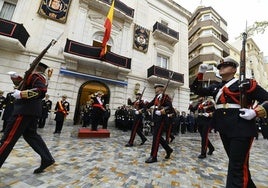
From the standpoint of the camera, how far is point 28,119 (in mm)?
2580

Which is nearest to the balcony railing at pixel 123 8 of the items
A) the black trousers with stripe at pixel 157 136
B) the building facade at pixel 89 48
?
the building facade at pixel 89 48

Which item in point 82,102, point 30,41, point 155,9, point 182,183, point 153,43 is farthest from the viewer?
point 155,9

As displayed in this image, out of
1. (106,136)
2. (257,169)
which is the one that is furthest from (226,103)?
(106,136)

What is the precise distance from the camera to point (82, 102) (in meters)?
11.4

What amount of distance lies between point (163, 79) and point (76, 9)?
352 inches

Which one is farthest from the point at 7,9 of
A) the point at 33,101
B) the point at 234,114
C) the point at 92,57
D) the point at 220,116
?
the point at 234,114

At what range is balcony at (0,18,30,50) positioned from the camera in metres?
8.47

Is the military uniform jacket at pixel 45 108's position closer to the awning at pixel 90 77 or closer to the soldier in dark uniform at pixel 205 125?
the awning at pixel 90 77

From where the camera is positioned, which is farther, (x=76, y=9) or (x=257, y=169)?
(x=76, y=9)

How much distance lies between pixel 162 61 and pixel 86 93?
8436 millimetres

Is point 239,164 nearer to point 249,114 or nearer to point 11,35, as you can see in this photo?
point 249,114

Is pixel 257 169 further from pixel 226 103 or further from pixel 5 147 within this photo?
pixel 5 147

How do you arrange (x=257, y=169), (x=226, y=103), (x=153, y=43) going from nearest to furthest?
1. (x=226, y=103)
2. (x=257, y=169)
3. (x=153, y=43)

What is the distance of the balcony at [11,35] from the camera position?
333 inches
